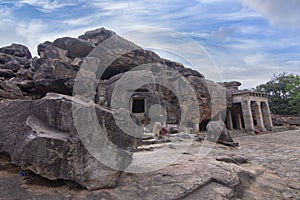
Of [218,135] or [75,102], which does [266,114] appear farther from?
[75,102]

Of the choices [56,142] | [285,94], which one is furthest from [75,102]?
[285,94]

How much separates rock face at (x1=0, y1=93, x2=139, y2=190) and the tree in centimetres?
3379

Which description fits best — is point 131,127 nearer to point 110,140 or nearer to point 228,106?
point 110,140

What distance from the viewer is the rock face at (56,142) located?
2.38 m

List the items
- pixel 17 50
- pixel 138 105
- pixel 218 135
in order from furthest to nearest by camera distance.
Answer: pixel 17 50 < pixel 138 105 < pixel 218 135

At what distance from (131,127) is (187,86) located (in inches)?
578

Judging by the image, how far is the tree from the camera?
28.1 metres

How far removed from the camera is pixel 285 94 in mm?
31438

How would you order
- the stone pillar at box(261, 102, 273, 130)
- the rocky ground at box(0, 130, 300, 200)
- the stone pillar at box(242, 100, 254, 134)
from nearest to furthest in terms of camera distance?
the rocky ground at box(0, 130, 300, 200) < the stone pillar at box(242, 100, 254, 134) < the stone pillar at box(261, 102, 273, 130)

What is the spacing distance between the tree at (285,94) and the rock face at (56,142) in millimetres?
33794

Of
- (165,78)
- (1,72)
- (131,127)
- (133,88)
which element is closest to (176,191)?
(131,127)

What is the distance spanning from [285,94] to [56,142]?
38853mm

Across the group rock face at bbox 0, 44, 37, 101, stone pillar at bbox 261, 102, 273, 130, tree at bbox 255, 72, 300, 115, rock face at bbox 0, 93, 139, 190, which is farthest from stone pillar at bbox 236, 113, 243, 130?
rock face at bbox 0, 44, 37, 101

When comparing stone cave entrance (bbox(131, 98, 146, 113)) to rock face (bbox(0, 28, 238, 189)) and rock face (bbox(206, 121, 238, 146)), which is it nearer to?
rock face (bbox(0, 28, 238, 189))
